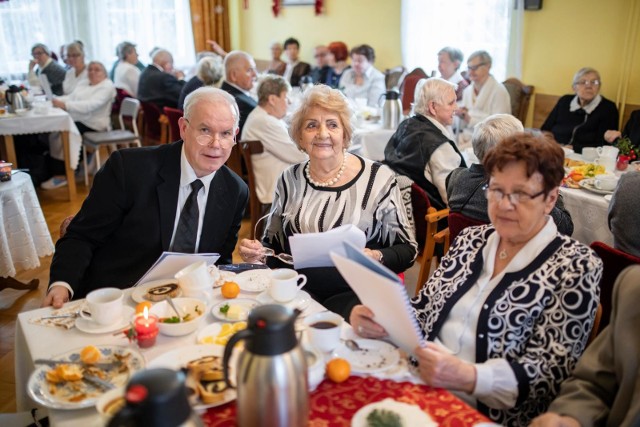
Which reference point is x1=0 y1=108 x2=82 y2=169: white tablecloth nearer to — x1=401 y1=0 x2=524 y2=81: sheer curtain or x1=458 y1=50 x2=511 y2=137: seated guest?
x1=458 y1=50 x2=511 y2=137: seated guest

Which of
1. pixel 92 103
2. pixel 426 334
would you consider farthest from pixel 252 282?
pixel 92 103

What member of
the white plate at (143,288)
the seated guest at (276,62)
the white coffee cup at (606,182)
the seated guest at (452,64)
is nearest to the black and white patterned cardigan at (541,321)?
the white plate at (143,288)

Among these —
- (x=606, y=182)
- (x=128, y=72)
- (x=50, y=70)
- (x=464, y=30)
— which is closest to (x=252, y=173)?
(x=606, y=182)

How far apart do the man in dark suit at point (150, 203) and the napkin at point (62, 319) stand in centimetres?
33

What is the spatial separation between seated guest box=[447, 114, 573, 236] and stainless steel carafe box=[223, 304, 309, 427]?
5.17 ft

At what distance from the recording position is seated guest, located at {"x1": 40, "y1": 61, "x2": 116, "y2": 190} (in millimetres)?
5852

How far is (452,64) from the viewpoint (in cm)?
568

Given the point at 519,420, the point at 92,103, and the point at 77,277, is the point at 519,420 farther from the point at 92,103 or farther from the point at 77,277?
the point at 92,103

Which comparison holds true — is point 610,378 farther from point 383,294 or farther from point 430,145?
point 430,145

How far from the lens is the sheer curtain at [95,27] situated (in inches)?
328

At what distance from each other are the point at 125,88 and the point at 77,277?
592cm

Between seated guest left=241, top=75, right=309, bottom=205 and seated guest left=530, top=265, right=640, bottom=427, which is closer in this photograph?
seated guest left=530, top=265, right=640, bottom=427

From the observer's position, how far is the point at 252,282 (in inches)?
71.2

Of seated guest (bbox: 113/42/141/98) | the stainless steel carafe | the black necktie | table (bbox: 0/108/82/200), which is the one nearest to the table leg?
table (bbox: 0/108/82/200)
